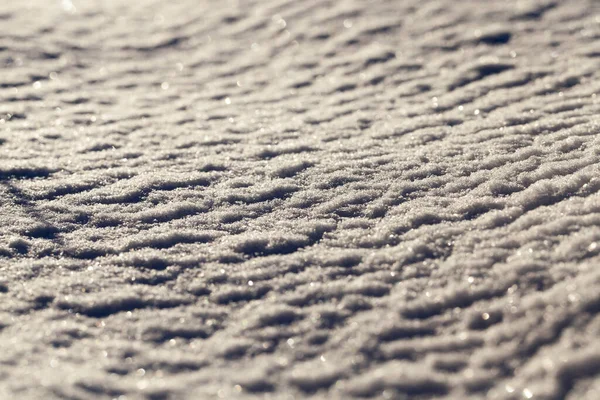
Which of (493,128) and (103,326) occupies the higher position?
(103,326)

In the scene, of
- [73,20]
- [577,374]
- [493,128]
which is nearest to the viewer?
[577,374]

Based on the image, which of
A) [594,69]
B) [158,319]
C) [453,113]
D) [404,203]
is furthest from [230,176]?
[594,69]

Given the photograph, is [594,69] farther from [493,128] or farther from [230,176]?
[230,176]

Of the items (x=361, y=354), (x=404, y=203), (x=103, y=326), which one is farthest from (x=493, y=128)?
(x=103, y=326)

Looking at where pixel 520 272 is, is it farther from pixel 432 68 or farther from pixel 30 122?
pixel 30 122

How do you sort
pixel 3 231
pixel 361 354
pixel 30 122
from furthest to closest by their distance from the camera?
pixel 30 122 → pixel 3 231 → pixel 361 354

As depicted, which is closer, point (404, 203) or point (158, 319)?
point (158, 319)

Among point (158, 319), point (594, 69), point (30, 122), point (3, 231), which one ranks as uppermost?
point (30, 122)
